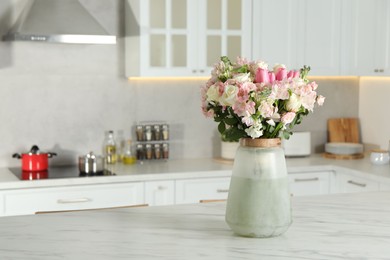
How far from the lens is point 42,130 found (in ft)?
16.2

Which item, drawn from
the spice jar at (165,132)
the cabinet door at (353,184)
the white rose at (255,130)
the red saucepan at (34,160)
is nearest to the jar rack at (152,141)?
the spice jar at (165,132)

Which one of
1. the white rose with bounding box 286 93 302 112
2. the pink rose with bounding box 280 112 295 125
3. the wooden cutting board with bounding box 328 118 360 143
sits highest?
the white rose with bounding box 286 93 302 112

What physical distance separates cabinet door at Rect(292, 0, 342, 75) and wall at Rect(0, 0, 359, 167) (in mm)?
831

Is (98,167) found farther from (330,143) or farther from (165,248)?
(165,248)

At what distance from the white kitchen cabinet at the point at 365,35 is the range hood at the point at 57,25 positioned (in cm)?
186

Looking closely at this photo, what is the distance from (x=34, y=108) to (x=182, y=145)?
1123mm

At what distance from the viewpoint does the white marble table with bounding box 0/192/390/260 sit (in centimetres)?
225

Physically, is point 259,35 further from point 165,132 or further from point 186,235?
point 186,235

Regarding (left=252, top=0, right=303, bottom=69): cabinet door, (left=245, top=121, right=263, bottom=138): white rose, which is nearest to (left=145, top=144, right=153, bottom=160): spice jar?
(left=252, top=0, right=303, bottom=69): cabinet door

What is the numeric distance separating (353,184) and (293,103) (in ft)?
8.70

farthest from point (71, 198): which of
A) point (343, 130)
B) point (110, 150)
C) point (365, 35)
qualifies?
point (365, 35)

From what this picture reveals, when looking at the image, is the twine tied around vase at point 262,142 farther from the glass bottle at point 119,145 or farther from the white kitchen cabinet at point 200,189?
the glass bottle at point 119,145

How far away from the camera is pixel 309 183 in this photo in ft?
16.3

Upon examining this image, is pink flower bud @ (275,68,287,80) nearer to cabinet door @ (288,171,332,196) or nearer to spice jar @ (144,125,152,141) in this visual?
cabinet door @ (288,171,332,196)
